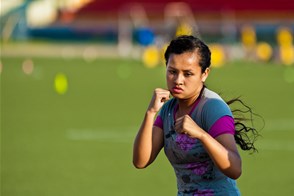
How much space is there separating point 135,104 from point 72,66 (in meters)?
13.1

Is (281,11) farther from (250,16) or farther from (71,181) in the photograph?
(71,181)

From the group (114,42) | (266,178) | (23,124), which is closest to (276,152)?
(266,178)

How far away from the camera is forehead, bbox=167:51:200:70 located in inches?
232

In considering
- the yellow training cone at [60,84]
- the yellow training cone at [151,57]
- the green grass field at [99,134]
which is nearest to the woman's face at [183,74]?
the green grass field at [99,134]

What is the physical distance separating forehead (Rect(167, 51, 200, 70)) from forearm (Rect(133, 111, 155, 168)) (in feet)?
1.23

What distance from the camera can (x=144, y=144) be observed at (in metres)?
6.12

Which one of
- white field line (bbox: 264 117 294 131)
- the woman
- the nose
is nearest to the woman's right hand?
the woman

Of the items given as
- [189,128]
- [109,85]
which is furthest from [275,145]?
[109,85]

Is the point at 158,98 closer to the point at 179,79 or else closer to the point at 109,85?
the point at 179,79

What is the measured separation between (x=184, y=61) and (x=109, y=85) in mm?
20017

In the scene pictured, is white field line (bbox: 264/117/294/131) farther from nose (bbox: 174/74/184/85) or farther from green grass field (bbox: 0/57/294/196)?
nose (bbox: 174/74/184/85)

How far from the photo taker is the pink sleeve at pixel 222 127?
5773 millimetres

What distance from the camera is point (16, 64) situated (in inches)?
1300

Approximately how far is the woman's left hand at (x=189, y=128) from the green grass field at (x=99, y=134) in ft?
15.1
